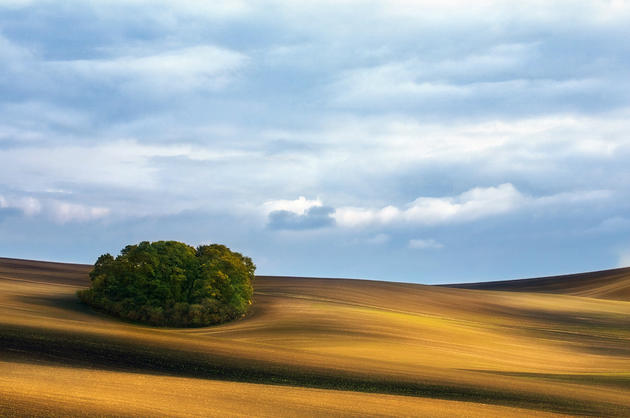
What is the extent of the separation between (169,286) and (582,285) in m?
73.7

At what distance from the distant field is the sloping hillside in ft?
134

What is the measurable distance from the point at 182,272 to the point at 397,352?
15.4 meters

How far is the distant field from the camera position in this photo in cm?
1512

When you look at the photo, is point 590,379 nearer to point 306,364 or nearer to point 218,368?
point 306,364

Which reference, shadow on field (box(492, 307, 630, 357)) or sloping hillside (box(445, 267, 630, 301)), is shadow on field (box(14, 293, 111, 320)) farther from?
sloping hillside (box(445, 267, 630, 301))

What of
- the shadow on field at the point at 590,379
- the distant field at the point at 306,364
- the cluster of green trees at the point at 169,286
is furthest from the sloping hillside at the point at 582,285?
the shadow on field at the point at 590,379

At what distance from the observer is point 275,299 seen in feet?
156

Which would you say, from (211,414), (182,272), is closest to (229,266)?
(182,272)

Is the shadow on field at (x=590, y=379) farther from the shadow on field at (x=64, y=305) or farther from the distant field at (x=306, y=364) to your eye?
the shadow on field at (x=64, y=305)

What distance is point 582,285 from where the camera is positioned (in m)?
95.9

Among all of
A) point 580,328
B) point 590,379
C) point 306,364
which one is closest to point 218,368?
point 306,364

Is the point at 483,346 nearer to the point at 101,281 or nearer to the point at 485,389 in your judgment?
the point at 485,389

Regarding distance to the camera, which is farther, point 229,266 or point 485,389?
point 229,266

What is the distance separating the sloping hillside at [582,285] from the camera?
86994mm
